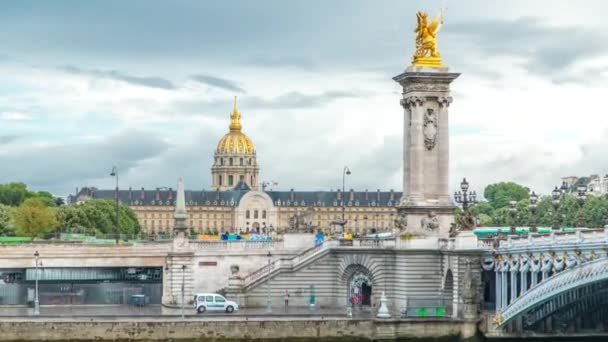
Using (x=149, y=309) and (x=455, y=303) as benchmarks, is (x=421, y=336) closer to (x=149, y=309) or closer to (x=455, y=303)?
(x=455, y=303)

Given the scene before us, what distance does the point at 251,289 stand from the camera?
9356cm

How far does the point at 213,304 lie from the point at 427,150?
51.5ft

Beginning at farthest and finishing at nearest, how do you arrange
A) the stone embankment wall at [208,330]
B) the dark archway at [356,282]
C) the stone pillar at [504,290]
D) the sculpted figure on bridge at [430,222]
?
the dark archway at [356,282], the sculpted figure on bridge at [430,222], the stone pillar at [504,290], the stone embankment wall at [208,330]

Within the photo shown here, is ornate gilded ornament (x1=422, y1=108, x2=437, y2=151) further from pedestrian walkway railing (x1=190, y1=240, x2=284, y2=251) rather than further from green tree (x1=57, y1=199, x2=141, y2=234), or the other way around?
green tree (x1=57, y1=199, x2=141, y2=234)

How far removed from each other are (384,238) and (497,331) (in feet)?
43.2

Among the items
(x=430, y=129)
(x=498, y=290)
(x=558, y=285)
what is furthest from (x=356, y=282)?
(x=558, y=285)

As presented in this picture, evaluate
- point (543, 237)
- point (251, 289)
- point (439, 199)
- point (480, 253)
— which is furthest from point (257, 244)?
point (543, 237)

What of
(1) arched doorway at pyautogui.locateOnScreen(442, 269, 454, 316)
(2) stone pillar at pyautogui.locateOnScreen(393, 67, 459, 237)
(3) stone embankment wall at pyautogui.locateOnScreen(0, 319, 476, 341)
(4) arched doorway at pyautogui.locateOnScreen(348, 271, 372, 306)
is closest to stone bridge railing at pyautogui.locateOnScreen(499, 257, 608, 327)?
(3) stone embankment wall at pyautogui.locateOnScreen(0, 319, 476, 341)

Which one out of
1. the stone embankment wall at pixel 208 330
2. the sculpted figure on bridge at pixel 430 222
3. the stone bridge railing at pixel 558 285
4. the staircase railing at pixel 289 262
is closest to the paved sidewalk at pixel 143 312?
the stone embankment wall at pixel 208 330

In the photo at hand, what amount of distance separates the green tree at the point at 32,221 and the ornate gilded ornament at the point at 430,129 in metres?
63.5

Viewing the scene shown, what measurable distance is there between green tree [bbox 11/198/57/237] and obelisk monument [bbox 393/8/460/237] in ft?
206

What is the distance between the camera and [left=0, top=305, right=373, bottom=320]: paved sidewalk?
8231 centimetres

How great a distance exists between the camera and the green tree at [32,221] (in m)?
146

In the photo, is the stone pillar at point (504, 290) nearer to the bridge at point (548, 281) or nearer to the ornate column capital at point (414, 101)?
the bridge at point (548, 281)
